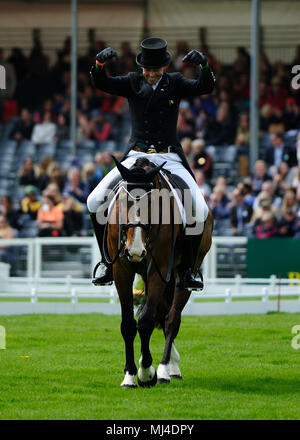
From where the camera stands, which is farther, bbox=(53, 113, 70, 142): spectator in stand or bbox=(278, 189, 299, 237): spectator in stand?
bbox=(53, 113, 70, 142): spectator in stand

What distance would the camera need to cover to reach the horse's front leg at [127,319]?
9.31 meters

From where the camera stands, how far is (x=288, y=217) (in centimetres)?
1905

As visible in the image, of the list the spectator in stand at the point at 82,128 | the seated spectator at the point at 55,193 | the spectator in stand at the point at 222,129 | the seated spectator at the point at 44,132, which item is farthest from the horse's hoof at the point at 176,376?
the seated spectator at the point at 44,132

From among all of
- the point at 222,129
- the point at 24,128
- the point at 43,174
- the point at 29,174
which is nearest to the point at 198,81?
the point at 43,174

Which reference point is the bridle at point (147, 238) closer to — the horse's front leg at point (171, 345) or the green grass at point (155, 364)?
the horse's front leg at point (171, 345)

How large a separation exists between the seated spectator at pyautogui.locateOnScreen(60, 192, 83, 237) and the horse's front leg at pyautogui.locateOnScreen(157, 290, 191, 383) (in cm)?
976

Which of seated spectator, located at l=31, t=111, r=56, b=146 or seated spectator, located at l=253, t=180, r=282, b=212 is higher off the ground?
seated spectator, located at l=31, t=111, r=56, b=146

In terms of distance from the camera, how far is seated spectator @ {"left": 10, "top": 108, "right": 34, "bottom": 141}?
26.9m

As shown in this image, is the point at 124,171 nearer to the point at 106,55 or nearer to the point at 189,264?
the point at 106,55

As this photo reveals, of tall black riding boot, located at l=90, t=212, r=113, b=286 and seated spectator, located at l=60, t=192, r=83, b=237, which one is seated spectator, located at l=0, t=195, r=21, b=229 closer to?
seated spectator, located at l=60, t=192, r=83, b=237

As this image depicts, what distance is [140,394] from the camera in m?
8.88

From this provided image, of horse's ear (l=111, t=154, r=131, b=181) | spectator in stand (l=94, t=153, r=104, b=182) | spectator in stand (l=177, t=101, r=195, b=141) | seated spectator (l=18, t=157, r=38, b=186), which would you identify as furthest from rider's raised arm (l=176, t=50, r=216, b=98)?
spectator in stand (l=177, t=101, r=195, b=141)

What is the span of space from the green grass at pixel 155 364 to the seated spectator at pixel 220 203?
16.5ft

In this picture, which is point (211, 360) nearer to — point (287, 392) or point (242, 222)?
point (287, 392)
